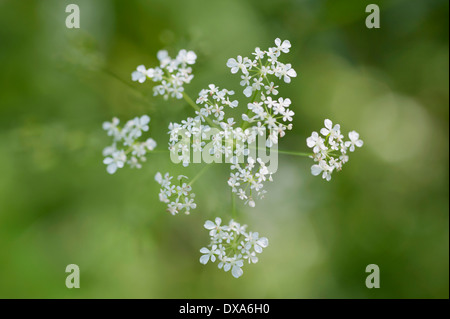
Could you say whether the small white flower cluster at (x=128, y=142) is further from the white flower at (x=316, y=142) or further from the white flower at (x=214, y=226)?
the white flower at (x=316, y=142)

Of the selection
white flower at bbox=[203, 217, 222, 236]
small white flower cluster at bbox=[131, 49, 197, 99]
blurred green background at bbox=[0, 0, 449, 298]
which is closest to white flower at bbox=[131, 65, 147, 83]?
small white flower cluster at bbox=[131, 49, 197, 99]

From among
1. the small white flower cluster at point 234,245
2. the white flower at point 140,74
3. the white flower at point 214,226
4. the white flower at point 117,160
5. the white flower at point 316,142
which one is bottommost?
the small white flower cluster at point 234,245

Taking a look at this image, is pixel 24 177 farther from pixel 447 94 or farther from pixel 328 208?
pixel 447 94

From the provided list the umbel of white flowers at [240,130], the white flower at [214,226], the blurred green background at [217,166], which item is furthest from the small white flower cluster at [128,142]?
the blurred green background at [217,166]

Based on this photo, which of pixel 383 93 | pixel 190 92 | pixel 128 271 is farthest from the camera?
pixel 383 93

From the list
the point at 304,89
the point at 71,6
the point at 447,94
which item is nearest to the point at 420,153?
the point at 447,94

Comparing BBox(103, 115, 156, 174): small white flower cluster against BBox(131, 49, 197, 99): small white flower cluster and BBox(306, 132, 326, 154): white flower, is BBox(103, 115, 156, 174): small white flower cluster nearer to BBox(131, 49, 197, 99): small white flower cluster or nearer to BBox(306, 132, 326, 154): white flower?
BBox(131, 49, 197, 99): small white flower cluster

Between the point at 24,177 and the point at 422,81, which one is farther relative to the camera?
the point at 422,81

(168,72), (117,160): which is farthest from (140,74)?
(117,160)
